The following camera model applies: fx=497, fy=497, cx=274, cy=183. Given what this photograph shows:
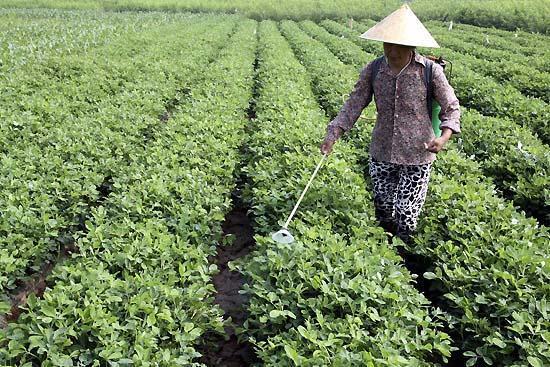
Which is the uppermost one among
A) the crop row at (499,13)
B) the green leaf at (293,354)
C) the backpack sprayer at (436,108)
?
the crop row at (499,13)

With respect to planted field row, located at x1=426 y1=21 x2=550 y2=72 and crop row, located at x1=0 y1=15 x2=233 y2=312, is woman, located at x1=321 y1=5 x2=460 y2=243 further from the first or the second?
planted field row, located at x1=426 y1=21 x2=550 y2=72

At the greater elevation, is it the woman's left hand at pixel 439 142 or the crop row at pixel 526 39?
the crop row at pixel 526 39

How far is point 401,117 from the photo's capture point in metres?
4.29

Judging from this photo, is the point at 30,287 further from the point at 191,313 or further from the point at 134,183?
the point at 191,313

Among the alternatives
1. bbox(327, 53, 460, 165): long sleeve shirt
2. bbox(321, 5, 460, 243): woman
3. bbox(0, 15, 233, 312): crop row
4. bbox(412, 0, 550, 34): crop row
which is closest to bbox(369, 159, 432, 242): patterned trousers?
bbox(321, 5, 460, 243): woman

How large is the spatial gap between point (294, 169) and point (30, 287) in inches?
114

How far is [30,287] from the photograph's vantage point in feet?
14.9

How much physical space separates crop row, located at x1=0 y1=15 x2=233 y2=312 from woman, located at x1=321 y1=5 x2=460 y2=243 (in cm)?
262

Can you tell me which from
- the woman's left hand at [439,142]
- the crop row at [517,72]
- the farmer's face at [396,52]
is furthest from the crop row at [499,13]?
the woman's left hand at [439,142]

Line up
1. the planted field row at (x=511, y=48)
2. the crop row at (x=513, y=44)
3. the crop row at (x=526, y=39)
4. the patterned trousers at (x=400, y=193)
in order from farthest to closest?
the crop row at (x=526, y=39)
the crop row at (x=513, y=44)
the planted field row at (x=511, y=48)
the patterned trousers at (x=400, y=193)

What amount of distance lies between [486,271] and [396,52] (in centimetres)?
187

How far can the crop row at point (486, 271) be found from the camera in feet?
10.6

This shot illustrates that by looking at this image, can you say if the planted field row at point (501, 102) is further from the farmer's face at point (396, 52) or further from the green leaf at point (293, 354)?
the green leaf at point (293, 354)

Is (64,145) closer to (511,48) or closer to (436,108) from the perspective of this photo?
(436,108)
